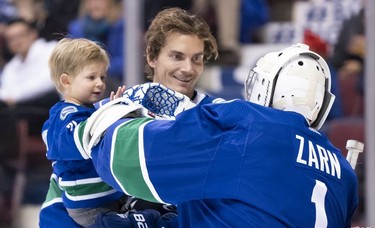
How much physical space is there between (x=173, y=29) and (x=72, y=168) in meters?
0.48

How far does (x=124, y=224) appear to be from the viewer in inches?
106

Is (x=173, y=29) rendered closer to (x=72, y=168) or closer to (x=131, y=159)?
(x=72, y=168)

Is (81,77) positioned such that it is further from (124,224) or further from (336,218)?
(336,218)

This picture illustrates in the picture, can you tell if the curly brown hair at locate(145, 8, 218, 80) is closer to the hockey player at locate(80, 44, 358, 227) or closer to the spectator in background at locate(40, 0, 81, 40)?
the hockey player at locate(80, 44, 358, 227)

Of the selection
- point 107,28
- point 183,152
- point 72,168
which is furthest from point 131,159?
point 107,28

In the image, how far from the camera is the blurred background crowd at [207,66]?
497cm

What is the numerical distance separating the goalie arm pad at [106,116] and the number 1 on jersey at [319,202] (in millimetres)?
408

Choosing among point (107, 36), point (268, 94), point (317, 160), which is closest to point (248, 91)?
point (268, 94)

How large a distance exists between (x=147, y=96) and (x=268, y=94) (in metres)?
0.33

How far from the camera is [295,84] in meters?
2.30

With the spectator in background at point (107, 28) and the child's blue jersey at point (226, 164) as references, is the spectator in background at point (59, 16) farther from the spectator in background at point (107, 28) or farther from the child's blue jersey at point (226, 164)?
the child's blue jersey at point (226, 164)

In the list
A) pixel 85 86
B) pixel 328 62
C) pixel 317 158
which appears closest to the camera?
pixel 317 158

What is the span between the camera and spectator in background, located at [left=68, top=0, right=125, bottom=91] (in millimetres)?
5262

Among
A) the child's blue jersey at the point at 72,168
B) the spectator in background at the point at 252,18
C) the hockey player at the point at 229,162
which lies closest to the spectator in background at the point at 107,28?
the spectator in background at the point at 252,18
